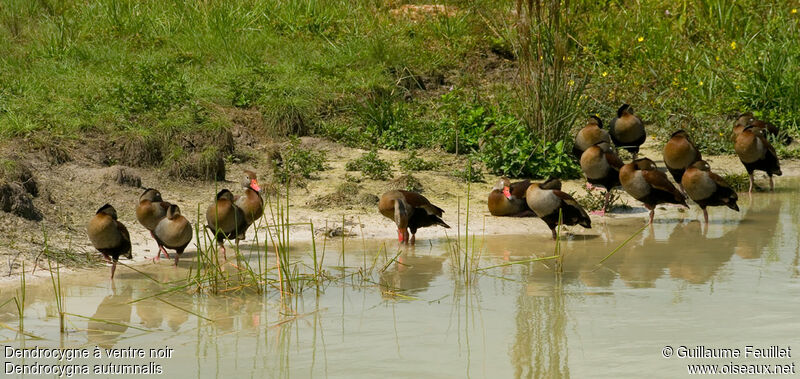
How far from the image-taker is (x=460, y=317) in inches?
242

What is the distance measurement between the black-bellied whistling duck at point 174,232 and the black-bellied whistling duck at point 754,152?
6015mm

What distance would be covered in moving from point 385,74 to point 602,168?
3941 mm

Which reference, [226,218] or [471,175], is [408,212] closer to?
[226,218]

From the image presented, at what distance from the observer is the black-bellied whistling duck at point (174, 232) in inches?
288

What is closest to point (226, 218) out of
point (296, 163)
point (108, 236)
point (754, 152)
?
point (108, 236)

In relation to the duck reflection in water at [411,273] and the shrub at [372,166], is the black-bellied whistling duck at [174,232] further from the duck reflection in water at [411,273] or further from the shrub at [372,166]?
the shrub at [372,166]

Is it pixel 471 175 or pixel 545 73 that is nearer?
pixel 545 73

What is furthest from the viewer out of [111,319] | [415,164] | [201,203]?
[415,164]

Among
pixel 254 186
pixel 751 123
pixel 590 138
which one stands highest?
pixel 751 123

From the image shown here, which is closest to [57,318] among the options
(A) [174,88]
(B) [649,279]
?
Answer: (B) [649,279]

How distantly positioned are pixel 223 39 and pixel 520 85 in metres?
4.24

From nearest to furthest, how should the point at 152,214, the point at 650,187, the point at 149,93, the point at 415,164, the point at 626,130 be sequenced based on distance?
1. the point at 152,214
2. the point at 650,187
3. the point at 415,164
4. the point at 149,93
5. the point at 626,130

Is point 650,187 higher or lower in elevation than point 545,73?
lower

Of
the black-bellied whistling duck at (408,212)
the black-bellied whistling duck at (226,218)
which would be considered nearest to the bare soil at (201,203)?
the black-bellied whistling duck at (408,212)
